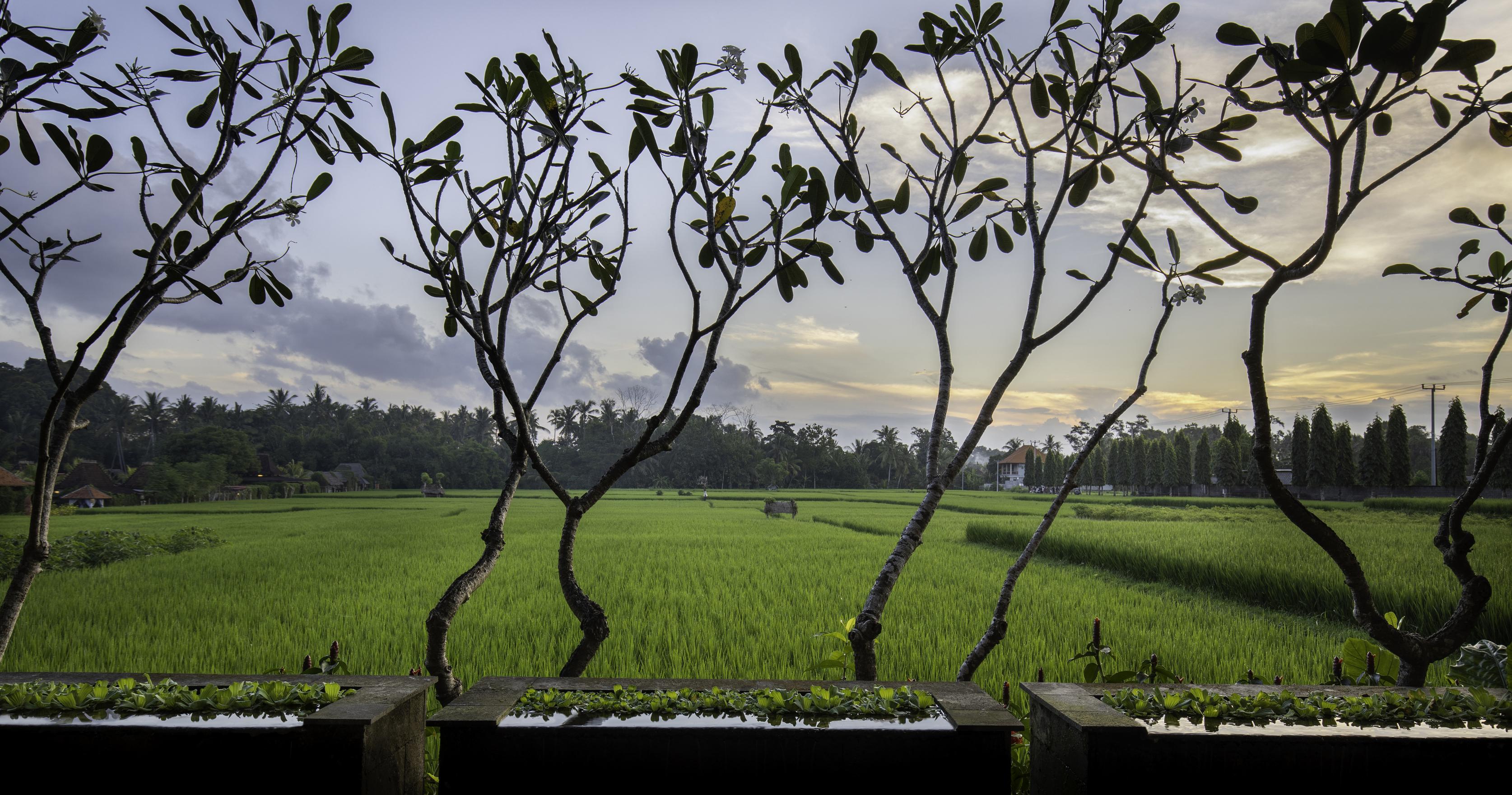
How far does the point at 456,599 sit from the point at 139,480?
134ft

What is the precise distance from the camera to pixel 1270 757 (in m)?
1.64

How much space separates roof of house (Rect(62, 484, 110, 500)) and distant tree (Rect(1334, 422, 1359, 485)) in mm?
45728

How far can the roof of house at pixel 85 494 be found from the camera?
28500mm

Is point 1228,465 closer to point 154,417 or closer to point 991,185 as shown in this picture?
point 991,185

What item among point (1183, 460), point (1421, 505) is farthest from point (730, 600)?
point (1183, 460)

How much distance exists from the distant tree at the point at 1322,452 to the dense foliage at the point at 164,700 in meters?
31.2

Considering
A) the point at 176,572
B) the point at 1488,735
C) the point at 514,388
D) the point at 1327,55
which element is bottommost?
the point at 176,572

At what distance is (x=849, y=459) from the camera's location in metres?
46.9

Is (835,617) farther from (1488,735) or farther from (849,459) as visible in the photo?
(849,459)

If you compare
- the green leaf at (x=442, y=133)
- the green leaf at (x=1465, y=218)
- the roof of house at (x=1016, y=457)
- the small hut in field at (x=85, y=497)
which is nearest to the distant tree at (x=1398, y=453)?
the green leaf at (x=1465, y=218)

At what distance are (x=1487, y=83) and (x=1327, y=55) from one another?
0.70m

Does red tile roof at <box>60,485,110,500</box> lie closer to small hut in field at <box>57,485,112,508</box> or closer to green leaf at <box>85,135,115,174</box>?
small hut in field at <box>57,485,112,508</box>

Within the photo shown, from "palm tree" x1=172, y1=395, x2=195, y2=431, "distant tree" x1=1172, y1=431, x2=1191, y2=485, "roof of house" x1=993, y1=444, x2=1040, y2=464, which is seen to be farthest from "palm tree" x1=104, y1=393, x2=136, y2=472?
"roof of house" x1=993, y1=444, x2=1040, y2=464

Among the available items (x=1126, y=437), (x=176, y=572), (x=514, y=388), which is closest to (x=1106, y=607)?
(x=514, y=388)
